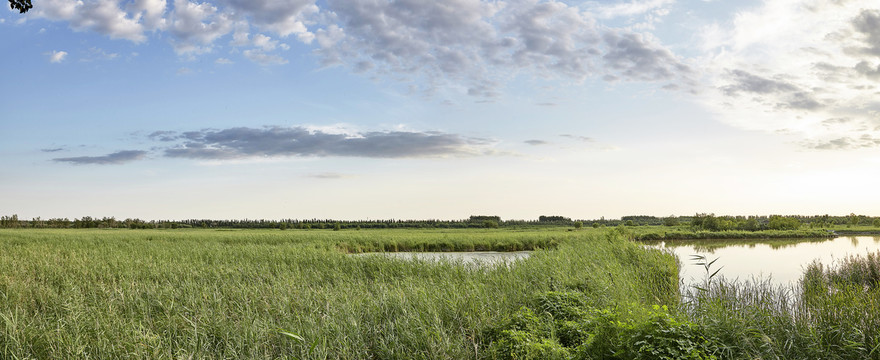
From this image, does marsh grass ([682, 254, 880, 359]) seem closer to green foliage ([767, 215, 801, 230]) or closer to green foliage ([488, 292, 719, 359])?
green foliage ([488, 292, 719, 359])

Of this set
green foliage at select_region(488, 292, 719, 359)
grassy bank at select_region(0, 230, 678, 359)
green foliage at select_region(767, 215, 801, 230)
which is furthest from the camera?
green foliage at select_region(767, 215, 801, 230)

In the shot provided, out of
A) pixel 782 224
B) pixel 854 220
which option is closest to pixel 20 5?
pixel 782 224

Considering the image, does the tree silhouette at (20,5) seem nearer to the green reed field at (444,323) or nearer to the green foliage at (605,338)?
the green reed field at (444,323)

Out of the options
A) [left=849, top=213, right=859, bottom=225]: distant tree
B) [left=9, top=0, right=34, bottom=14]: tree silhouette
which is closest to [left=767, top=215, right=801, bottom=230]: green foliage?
[left=849, top=213, right=859, bottom=225]: distant tree

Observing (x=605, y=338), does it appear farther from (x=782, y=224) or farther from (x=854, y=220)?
(x=854, y=220)

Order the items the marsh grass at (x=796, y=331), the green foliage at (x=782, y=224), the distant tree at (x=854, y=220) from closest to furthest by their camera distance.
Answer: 1. the marsh grass at (x=796, y=331)
2. the green foliage at (x=782, y=224)
3. the distant tree at (x=854, y=220)

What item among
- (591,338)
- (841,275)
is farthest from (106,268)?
(841,275)

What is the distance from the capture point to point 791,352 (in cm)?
695

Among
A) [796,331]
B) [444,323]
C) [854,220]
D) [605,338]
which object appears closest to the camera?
[605,338]

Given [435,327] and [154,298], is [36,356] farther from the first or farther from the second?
[435,327]

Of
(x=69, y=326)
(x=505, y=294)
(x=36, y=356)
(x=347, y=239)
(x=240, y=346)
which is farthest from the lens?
(x=347, y=239)

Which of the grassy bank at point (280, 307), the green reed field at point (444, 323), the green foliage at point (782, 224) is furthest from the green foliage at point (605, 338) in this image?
the green foliage at point (782, 224)

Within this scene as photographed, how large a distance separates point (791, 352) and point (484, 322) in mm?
4458

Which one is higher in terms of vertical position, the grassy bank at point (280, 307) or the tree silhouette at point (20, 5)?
the tree silhouette at point (20, 5)
